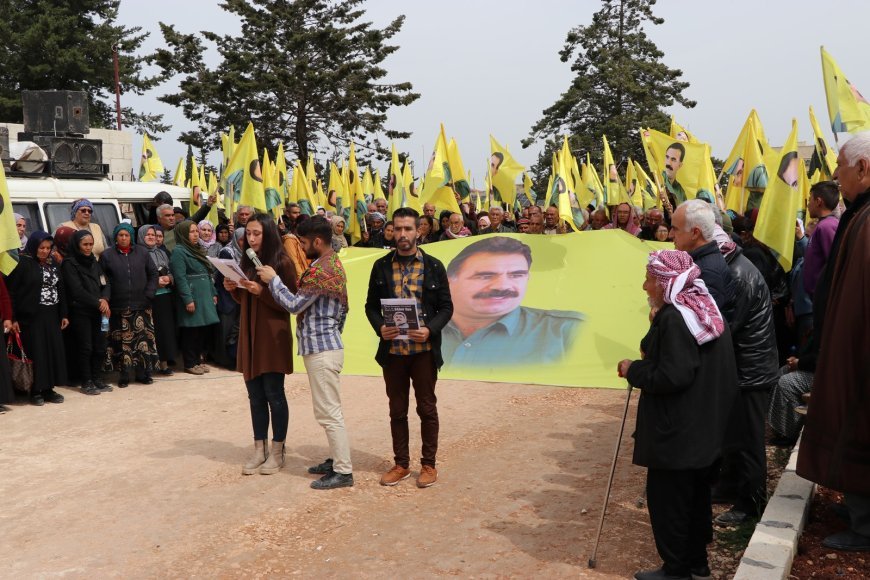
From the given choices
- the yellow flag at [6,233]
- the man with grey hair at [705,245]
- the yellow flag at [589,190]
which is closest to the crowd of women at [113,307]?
the yellow flag at [6,233]

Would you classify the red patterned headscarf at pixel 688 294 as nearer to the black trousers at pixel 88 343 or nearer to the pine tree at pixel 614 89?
the black trousers at pixel 88 343

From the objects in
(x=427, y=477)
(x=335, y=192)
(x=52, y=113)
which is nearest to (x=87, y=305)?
(x=427, y=477)

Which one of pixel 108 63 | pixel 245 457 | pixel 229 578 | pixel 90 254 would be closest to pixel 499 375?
pixel 245 457

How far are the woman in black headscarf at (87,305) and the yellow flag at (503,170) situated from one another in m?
8.10

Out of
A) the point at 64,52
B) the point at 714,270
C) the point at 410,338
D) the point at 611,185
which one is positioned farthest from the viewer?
the point at 64,52

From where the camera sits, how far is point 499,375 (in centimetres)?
951

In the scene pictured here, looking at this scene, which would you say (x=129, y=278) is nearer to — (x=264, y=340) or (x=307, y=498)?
(x=264, y=340)

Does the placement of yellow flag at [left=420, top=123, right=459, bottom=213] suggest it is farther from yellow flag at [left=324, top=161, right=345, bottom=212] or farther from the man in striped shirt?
the man in striped shirt

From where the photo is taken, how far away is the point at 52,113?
13.6m

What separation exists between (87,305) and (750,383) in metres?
6.98

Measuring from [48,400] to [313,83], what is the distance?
2810 cm

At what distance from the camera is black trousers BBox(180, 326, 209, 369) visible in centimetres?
1042

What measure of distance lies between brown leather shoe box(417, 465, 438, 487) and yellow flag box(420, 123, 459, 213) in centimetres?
810

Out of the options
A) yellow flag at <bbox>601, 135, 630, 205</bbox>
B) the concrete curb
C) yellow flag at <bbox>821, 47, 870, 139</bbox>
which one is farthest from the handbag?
yellow flag at <bbox>601, 135, 630, 205</bbox>
